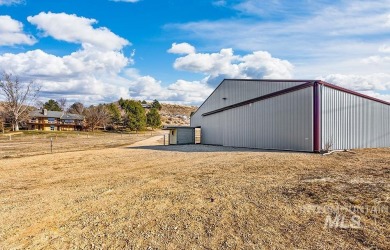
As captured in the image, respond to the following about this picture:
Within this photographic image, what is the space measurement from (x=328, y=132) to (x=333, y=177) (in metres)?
9.59

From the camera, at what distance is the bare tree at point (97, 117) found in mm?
75688

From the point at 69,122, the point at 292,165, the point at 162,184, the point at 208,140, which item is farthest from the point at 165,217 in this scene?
the point at 69,122

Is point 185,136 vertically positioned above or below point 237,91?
below

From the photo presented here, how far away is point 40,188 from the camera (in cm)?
896

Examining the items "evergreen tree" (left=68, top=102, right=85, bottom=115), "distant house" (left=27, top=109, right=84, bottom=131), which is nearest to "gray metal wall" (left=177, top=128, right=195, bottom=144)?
"distant house" (left=27, top=109, right=84, bottom=131)

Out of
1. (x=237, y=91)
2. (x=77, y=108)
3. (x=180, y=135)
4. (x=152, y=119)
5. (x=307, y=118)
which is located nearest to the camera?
(x=307, y=118)

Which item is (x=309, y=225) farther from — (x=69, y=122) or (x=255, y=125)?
(x=69, y=122)

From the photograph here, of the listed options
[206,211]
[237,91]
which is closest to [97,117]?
[237,91]

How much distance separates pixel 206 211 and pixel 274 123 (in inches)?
595

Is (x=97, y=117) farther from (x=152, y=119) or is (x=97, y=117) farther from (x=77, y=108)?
(x=77, y=108)

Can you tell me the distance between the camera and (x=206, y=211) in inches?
229

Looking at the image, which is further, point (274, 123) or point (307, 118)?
point (274, 123)

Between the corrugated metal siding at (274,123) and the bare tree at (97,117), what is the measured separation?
2298 inches

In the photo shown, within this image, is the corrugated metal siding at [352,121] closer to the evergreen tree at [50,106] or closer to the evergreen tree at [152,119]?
the evergreen tree at [152,119]
